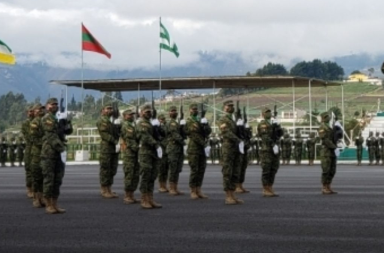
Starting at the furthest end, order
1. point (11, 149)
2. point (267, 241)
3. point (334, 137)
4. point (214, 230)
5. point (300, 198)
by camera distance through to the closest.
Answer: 1. point (11, 149)
2. point (334, 137)
3. point (300, 198)
4. point (214, 230)
5. point (267, 241)

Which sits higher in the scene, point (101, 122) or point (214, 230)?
point (101, 122)

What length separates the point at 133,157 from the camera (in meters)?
18.2

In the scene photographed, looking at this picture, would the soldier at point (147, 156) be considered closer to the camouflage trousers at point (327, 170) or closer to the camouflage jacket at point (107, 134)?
the camouflage jacket at point (107, 134)

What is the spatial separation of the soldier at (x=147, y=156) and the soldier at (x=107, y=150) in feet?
8.41

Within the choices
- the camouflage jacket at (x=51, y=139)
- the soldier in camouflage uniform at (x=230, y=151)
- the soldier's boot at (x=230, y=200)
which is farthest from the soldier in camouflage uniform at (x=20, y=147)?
the camouflage jacket at (x=51, y=139)

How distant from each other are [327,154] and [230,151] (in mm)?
3530

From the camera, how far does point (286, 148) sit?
1726 inches

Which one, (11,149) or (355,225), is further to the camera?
(11,149)

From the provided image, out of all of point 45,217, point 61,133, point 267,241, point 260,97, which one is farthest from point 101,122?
point 260,97

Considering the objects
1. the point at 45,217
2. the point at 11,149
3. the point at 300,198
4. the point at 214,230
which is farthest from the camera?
the point at 11,149

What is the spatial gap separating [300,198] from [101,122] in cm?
455

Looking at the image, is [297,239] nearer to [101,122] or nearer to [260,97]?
[101,122]

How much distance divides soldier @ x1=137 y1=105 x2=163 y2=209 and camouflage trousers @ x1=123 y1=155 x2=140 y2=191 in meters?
0.87

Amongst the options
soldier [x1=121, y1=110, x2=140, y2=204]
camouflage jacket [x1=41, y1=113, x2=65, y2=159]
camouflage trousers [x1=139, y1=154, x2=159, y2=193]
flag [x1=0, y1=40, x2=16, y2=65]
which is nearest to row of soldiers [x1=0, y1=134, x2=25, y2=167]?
flag [x1=0, y1=40, x2=16, y2=65]
